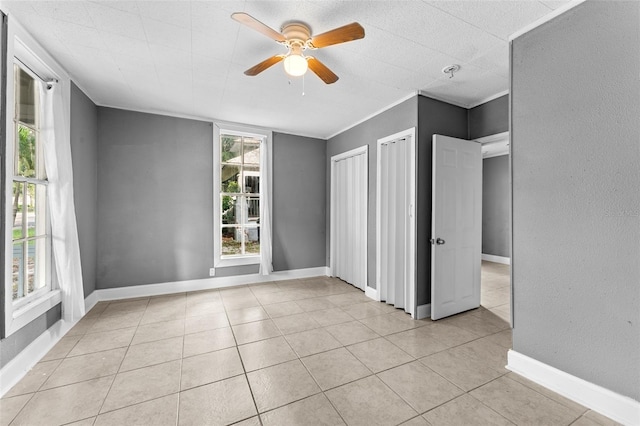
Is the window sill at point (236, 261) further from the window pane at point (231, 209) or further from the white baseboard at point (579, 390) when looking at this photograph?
the white baseboard at point (579, 390)

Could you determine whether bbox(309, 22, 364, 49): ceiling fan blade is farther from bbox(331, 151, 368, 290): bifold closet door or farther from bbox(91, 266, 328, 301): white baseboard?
bbox(91, 266, 328, 301): white baseboard

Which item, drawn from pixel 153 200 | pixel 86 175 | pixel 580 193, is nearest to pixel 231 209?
pixel 153 200

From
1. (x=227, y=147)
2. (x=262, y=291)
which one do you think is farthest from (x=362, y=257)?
(x=227, y=147)

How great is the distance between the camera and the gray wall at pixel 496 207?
6.27 m

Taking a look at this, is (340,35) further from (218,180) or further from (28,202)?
(218,180)

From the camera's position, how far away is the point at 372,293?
388 cm

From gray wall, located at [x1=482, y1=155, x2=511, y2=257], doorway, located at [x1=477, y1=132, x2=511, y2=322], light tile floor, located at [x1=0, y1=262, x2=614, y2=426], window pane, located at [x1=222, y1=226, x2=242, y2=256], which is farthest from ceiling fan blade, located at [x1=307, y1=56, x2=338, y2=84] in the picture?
gray wall, located at [x1=482, y1=155, x2=511, y2=257]

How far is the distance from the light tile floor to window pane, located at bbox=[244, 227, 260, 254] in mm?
1378

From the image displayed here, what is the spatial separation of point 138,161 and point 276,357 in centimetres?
326

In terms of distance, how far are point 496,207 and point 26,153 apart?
7.93 metres

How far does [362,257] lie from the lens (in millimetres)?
4191

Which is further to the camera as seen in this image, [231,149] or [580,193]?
[231,149]

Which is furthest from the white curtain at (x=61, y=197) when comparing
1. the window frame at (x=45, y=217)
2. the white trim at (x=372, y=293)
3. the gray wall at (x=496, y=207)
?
the gray wall at (x=496, y=207)

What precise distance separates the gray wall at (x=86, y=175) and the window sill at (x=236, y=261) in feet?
5.06
